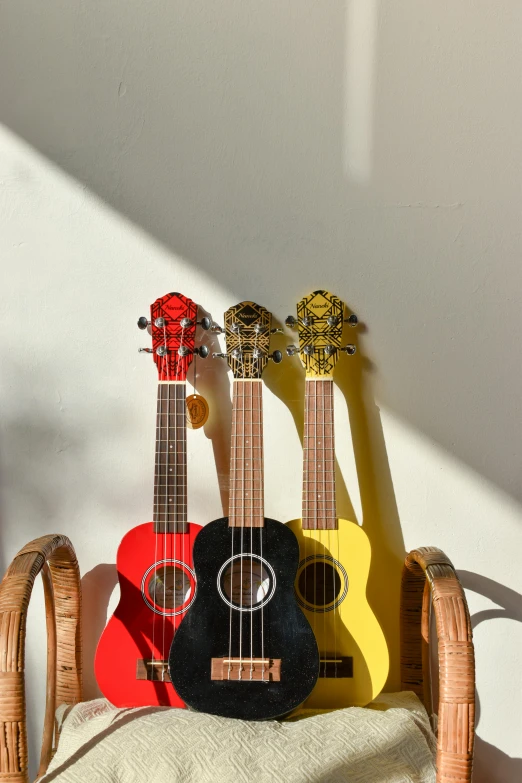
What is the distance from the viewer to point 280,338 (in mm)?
1568

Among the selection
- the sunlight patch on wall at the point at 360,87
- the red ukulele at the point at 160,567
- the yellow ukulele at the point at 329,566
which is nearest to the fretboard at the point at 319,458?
the yellow ukulele at the point at 329,566

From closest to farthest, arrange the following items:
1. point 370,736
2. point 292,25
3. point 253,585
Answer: point 370,736 → point 253,585 → point 292,25

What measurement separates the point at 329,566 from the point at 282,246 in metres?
0.70

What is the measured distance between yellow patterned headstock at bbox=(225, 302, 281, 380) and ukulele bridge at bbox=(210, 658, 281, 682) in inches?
21.9

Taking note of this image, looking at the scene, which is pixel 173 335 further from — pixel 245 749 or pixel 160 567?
pixel 245 749

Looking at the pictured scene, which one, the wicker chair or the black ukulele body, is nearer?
the wicker chair

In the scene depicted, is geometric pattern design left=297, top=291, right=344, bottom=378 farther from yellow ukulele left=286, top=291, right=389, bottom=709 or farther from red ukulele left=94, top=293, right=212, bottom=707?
red ukulele left=94, top=293, right=212, bottom=707

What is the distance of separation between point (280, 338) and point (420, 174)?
0.47 meters

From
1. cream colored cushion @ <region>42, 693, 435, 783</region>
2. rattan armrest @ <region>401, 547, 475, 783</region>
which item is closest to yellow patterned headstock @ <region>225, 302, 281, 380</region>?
rattan armrest @ <region>401, 547, 475, 783</region>

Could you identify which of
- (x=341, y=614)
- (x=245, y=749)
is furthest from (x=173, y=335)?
(x=245, y=749)

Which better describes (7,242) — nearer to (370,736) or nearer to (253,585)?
(253,585)

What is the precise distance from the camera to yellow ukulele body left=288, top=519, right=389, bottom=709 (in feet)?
4.62

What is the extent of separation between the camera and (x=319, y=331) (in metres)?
1.49

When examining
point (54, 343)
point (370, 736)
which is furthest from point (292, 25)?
point (370, 736)
